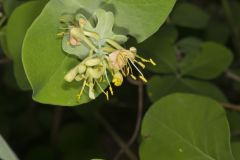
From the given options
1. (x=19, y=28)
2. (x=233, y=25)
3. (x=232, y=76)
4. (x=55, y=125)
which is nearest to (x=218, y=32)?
(x=233, y=25)

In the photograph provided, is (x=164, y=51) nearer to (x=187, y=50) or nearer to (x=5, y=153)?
(x=187, y=50)

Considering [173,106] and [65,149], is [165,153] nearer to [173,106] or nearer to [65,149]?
[173,106]

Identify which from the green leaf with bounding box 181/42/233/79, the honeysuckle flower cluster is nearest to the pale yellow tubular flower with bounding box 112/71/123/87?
the honeysuckle flower cluster

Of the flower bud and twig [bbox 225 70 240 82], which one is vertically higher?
the flower bud

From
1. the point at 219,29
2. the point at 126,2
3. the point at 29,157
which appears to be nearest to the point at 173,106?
the point at 126,2

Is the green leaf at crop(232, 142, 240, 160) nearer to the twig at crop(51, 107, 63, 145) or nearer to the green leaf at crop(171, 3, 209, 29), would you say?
the green leaf at crop(171, 3, 209, 29)

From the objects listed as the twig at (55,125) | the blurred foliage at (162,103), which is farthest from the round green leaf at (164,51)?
the twig at (55,125)

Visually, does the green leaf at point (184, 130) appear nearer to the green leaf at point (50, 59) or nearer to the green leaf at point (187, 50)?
the green leaf at point (50, 59)
